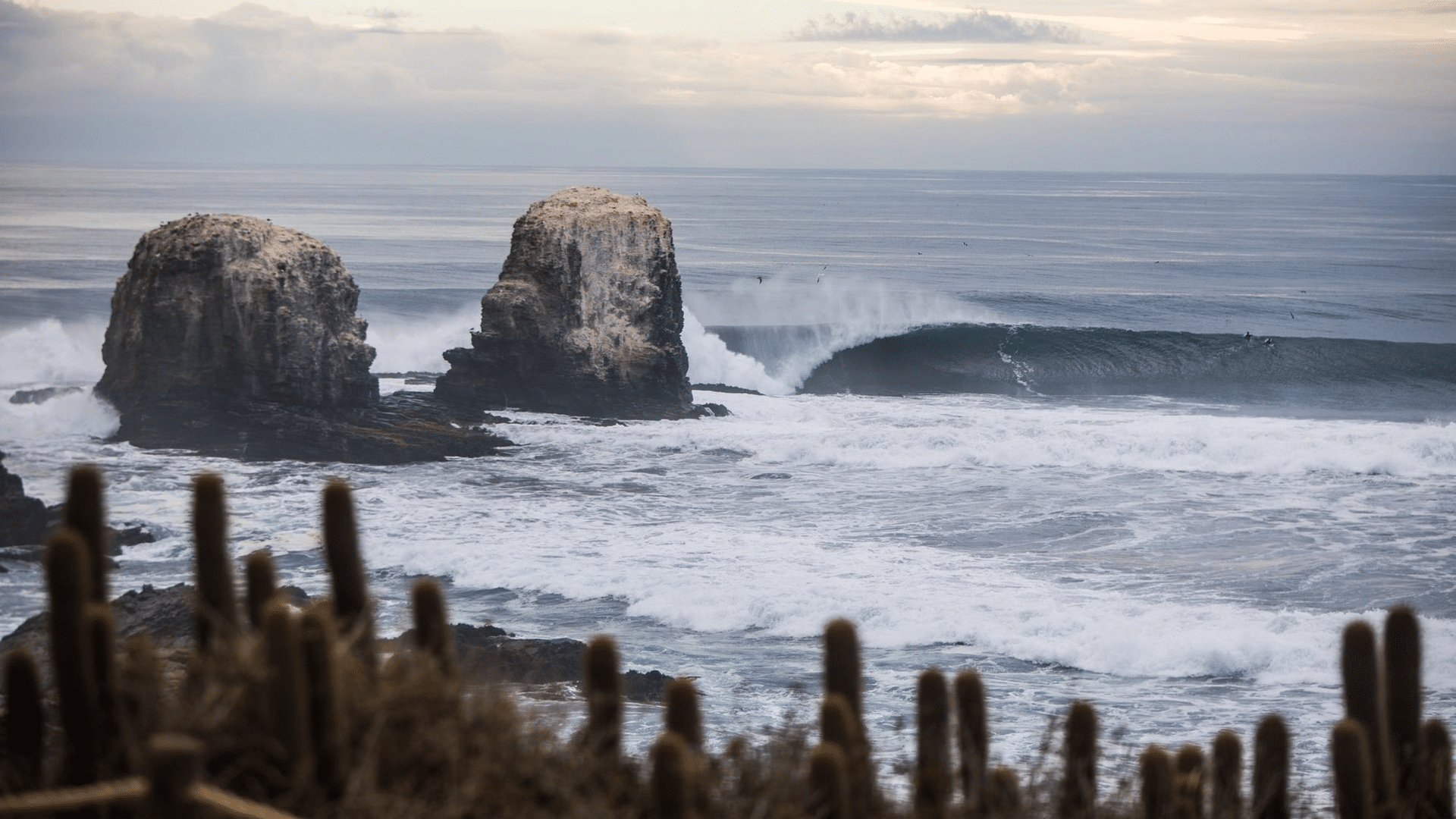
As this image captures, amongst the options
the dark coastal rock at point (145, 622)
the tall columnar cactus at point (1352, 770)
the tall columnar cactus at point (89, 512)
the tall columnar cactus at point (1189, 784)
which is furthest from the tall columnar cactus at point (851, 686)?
the dark coastal rock at point (145, 622)

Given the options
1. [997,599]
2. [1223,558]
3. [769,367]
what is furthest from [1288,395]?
[997,599]

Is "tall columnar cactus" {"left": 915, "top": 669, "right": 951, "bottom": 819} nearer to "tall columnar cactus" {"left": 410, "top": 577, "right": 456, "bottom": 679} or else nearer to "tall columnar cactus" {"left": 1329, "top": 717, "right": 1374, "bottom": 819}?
"tall columnar cactus" {"left": 1329, "top": 717, "right": 1374, "bottom": 819}

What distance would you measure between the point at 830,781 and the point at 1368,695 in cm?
226

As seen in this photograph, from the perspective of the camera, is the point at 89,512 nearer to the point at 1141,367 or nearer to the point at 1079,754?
the point at 1079,754

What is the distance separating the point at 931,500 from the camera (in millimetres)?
23750

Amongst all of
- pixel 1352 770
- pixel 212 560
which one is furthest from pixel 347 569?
pixel 1352 770

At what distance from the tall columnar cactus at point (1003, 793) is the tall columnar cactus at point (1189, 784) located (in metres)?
0.57

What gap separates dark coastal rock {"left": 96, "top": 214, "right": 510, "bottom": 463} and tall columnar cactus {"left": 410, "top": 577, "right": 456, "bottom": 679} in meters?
20.2

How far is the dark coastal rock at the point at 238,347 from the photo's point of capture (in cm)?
2502

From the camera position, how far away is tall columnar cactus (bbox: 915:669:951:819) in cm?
562

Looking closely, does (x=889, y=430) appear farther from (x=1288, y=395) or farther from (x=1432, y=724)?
(x=1432, y=724)

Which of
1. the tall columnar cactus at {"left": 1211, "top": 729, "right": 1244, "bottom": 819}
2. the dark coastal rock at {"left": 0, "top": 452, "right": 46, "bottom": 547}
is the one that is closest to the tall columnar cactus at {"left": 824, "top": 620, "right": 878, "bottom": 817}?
the tall columnar cactus at {"left": 1211, "top": 729, "right": 1244, "bottom": 819}

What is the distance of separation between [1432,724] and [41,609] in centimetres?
1344

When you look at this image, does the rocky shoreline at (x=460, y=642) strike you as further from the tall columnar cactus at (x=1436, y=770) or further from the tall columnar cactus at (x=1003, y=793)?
the tall columnar cactus at (x=1436, y=770)
